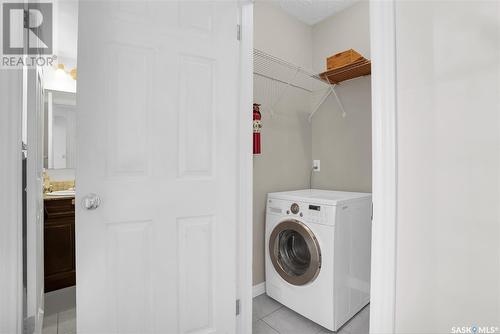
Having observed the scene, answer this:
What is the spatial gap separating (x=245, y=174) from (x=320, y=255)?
81 cm

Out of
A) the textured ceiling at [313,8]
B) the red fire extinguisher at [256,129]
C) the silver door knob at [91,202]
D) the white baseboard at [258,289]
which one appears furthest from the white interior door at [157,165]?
the textured ceiling at [313,8]

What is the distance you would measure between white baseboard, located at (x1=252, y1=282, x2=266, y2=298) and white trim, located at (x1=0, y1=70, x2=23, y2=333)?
1661mm

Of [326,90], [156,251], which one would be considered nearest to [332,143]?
[326,90]

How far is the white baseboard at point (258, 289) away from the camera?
2.24 meters

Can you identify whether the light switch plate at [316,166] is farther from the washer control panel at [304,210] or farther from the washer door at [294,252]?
the washer door at [294,252]

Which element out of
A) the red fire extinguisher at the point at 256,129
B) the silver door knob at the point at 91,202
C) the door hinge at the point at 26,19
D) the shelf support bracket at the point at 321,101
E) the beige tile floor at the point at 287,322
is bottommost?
the beige tile floor at the point at 287,322

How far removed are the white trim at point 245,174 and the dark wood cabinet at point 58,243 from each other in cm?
159

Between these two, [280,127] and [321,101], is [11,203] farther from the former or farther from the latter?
[321,101]

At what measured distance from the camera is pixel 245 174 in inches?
62.6

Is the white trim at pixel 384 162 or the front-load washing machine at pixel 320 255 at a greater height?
the white trim at pixel 384 162

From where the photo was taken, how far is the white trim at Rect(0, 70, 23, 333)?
35.8 inches

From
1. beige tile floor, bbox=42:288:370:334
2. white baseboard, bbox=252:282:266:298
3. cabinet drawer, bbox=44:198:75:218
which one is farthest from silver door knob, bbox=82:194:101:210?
white baseboard, bbox=252:282:266:298

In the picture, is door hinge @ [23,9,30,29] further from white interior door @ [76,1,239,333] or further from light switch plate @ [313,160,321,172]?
light switch plate @ [313,160,321,172]

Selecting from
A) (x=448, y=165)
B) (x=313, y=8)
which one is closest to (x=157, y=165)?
(x=448, y=165)
